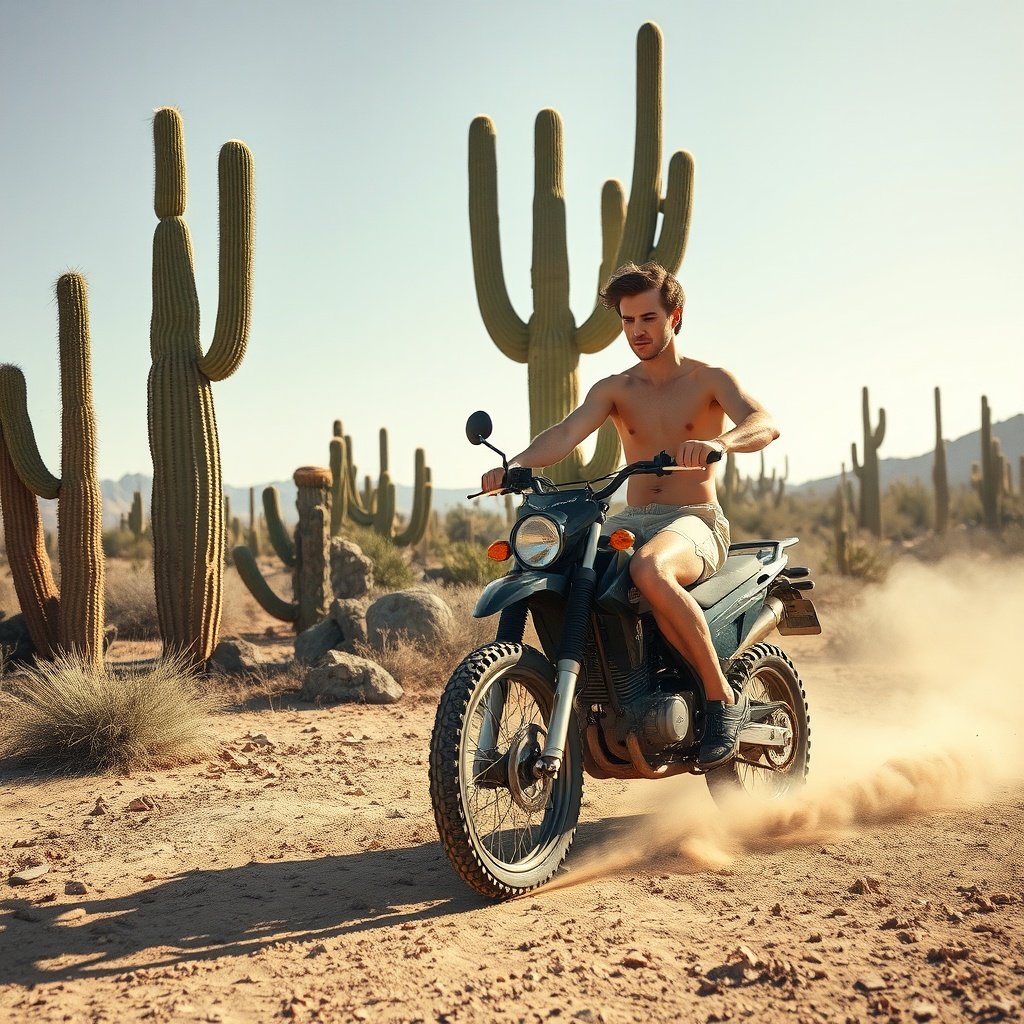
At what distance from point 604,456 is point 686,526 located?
306 inches

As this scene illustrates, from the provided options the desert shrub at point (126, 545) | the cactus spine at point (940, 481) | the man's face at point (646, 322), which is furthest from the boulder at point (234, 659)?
the cactus spine at point (940, 481)

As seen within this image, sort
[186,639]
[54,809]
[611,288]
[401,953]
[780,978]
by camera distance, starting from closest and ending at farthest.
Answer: [780,978], [401,953], [611,288], [54,809], [186,639]

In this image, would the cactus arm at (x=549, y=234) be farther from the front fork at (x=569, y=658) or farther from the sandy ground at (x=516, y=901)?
the front fork at (x=569, y=658)

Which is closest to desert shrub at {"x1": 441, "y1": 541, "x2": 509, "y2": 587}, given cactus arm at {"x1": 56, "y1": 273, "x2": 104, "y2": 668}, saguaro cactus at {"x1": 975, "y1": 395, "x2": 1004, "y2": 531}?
cactus arm at {"x1": 56, "y1": 273, "x2": 104, "y2": 668}

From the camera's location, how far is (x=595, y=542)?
396 cm

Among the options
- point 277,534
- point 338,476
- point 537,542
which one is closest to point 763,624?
point 537,542

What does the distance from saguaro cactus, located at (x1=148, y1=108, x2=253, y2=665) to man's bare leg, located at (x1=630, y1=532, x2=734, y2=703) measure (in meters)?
6.70

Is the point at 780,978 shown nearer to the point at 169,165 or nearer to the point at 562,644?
the point at 562,644

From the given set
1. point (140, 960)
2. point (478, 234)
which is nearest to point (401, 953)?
point (140, 960)

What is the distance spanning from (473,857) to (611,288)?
2.52 m

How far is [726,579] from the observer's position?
182 inches

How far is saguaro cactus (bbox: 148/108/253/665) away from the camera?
384 inches

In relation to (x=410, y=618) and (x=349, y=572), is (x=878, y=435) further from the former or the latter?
(x=410, y=618)

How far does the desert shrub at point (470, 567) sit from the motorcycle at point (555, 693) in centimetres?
1087
